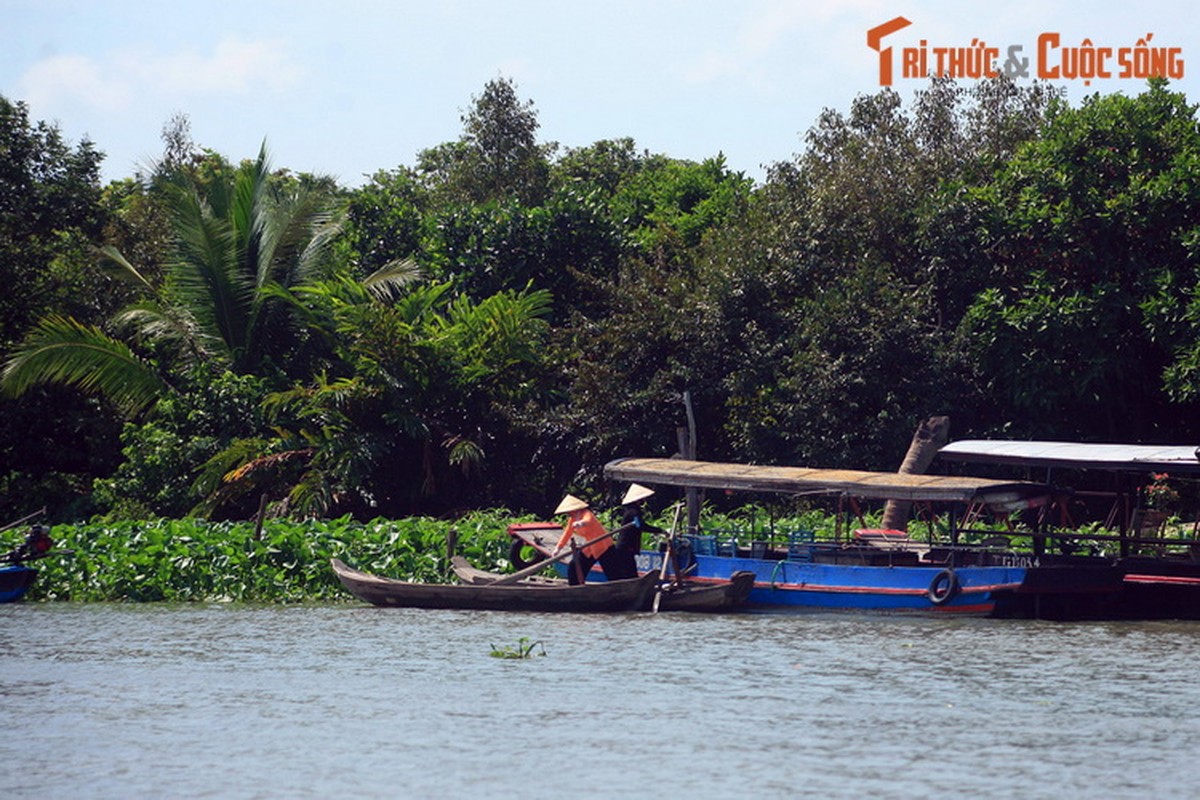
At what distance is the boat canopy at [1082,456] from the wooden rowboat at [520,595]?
4483mm

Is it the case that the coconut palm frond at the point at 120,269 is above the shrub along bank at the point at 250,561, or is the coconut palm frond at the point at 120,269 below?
above

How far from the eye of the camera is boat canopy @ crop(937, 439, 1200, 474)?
59.8 ft

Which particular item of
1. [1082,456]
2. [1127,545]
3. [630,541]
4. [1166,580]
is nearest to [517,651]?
[630,541]

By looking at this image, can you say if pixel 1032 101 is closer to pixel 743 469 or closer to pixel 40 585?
pixel 743 469

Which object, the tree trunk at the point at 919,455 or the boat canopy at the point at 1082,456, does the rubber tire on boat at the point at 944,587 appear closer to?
the boat canopy at the point at 1082,456

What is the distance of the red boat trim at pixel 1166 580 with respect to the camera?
18062 millimetres

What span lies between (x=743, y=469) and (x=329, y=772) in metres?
10.2

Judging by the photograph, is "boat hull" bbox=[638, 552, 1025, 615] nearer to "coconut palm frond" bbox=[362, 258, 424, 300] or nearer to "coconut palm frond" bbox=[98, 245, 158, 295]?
"coconut palm frond" bbox=[362, 258, 424, 300]

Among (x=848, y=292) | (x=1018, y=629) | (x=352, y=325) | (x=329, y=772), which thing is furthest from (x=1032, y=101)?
(x=329, y=772)

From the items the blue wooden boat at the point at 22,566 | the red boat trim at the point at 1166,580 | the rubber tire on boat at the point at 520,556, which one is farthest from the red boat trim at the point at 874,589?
the blue wooden boat at the point at 22,566

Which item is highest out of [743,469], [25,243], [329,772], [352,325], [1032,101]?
[1032,101]

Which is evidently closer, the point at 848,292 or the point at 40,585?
the point at 40,585

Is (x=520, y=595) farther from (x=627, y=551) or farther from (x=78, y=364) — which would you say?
(x=78, y=364)

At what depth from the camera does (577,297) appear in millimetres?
31016
